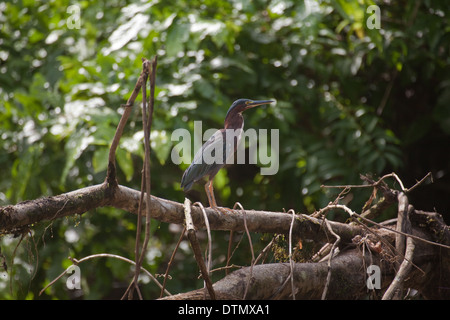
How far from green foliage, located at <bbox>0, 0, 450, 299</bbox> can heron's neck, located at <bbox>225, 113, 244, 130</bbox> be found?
1.32ft

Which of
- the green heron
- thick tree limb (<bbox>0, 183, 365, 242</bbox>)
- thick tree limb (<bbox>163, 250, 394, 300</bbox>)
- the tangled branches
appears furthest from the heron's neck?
thick tree limb (<bbox>163, 250, 394, 300</bbox>)

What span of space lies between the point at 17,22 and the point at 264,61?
245 centimetres

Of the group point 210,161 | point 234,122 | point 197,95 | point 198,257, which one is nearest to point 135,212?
point 198,257

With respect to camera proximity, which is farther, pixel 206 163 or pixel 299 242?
pixel 206 163

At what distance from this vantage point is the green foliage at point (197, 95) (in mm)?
3828

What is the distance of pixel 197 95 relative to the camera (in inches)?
157

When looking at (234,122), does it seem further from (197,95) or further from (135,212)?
(135,212)

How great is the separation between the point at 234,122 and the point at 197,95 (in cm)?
70

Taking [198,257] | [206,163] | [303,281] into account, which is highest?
[198,257]

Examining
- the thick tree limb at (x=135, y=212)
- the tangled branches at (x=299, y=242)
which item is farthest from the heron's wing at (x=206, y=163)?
the thick tree limb at (x=135, y=212)

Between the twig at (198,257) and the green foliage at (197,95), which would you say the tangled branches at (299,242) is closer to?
the twig at (198,257)

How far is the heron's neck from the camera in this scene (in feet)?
11.0
